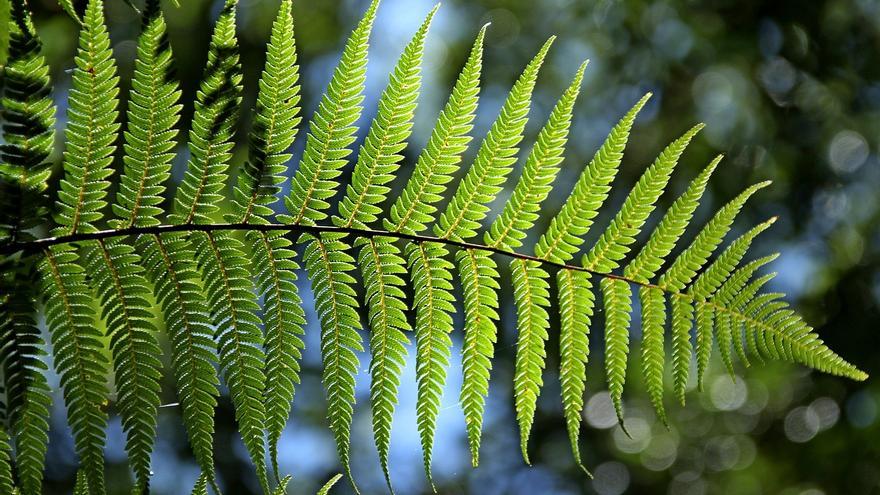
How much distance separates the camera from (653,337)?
114 centimetres

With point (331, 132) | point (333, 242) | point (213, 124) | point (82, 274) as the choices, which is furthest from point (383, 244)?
point (82, 274)

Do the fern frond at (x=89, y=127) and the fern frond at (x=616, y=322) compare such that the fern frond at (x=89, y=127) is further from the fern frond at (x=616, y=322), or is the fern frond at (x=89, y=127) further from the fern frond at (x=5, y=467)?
the fern frond at (x=616, y=322)

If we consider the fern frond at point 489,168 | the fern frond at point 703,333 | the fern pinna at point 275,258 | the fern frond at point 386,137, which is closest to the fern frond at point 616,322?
the fern pinna at point 275,258

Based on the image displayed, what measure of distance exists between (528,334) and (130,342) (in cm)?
54

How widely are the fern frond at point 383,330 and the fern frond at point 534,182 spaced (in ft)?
0.51

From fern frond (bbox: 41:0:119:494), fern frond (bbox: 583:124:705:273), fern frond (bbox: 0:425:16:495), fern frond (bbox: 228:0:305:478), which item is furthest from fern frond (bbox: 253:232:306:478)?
fern frond (bbox: 583:124:705:273)

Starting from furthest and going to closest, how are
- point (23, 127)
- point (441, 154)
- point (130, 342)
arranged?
point (441, 154) < point (130, 342) < point (23, 127)

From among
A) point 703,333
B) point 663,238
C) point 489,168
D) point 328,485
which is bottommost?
point 328,485

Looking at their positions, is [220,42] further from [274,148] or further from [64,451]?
[64,451]

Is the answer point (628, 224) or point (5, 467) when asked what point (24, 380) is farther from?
point (628, 224)

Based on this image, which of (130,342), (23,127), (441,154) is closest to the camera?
(23,127)

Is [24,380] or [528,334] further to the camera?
[528,334]

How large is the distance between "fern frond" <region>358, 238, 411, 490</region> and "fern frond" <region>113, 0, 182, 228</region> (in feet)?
0.95

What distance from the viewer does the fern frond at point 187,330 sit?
0.96m
